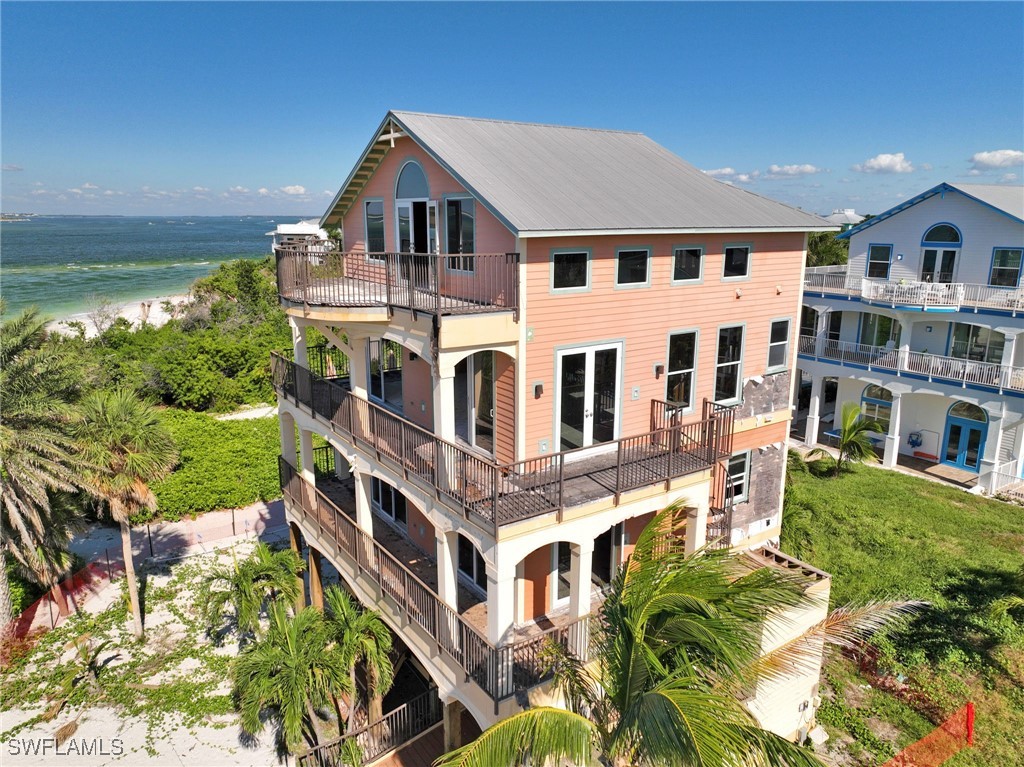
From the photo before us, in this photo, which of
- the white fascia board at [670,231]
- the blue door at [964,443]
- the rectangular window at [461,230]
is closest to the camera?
the white fascia board at [670,231]

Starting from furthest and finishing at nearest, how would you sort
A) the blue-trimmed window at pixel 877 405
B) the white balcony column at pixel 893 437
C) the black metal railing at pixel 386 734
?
the blue-trimmed window at pixel 877 405 → the white balcony column at pixel 893 437 → the black metal railing at pixel 386 734

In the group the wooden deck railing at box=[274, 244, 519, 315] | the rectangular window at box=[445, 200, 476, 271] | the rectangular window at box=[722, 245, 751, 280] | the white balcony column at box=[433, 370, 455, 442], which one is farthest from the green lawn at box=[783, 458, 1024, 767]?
the rectangular window at box=[445, 200, 476, 271]

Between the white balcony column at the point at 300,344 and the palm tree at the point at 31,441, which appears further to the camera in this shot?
the white balcony column at the point at 300,344

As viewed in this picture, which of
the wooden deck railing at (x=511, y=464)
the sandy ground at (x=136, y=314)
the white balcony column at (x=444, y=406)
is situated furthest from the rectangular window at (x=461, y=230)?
the sandy ground at (x=136, y=314)

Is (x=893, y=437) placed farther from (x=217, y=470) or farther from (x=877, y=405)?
(x=217, y=470)

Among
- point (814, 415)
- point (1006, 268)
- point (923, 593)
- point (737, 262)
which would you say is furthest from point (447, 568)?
point (1006, 268)

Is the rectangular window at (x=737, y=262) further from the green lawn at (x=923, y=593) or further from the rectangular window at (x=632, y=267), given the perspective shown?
the green lawn at (x=923, y=593)

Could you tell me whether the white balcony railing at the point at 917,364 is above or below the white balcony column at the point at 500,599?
above

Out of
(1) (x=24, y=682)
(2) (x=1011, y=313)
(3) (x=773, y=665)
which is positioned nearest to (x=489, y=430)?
(3) (x=773, y=665)

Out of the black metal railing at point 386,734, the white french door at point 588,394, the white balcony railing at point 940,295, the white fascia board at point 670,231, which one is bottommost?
the black metal railing at point 386,734
